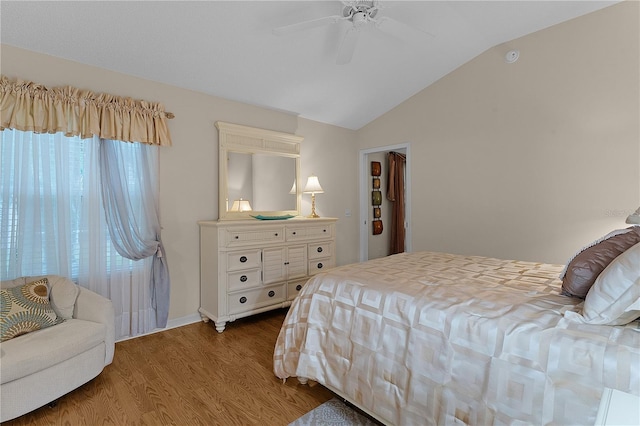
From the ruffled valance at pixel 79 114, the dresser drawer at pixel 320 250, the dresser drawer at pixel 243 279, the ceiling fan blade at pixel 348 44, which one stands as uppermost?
the ceiling fan blade at pixel 348 44

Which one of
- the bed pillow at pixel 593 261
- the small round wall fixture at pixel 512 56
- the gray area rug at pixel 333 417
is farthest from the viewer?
the small round wall fixture at pixel 512 56

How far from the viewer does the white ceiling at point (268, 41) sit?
2174mm

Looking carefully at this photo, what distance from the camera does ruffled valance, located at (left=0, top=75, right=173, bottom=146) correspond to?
214 cm

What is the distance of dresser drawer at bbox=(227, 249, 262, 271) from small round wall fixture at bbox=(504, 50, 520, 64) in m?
3.30

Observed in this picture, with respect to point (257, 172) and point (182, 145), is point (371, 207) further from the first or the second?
point (182, 145)

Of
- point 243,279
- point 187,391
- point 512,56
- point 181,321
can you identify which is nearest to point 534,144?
point 512,56

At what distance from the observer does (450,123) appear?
3.73 m

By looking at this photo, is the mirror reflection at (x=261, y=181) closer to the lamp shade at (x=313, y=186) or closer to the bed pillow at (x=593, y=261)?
the lamp shade at (x=313, y=186)

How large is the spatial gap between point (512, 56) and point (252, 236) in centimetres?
329

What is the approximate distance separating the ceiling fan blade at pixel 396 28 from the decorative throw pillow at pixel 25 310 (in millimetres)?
2959

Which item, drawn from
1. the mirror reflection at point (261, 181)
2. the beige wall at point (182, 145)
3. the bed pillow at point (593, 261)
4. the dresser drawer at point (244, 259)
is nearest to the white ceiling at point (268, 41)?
the beige wall at point (182, 145)

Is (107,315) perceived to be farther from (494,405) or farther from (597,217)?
(597,217)

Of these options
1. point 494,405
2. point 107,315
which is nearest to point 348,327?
point 494,405

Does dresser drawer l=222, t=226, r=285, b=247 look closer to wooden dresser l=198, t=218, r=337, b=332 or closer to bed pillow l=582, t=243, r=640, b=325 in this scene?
wooden dresser l=198, t=218, r=337, b=332
